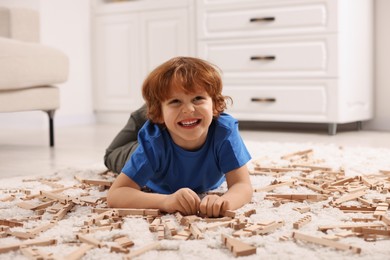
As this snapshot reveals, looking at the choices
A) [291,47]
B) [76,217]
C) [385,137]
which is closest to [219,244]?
[76,217]

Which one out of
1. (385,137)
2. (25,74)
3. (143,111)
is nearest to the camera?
(143,111)

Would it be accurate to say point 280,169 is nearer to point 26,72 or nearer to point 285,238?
point 285,238

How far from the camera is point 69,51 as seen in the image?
4.10 m

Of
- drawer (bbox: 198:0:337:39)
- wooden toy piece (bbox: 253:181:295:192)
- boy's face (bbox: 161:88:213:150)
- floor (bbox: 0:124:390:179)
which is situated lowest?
floor (bbox: 0:124:390:179)

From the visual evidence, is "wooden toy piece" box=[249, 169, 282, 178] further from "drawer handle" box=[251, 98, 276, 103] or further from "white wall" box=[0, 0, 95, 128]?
"white wall" box=[0, 0, 95, 128]

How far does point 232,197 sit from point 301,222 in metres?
0.20

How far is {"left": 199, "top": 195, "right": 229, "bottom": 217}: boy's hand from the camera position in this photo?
1.22m

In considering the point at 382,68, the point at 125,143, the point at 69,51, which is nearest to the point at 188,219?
the point at 125,143

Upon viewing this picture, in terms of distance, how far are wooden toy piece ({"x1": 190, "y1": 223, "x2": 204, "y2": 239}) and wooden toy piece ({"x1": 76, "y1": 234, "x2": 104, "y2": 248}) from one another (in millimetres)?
172

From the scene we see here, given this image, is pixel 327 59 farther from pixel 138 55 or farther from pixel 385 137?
pixel 138 55

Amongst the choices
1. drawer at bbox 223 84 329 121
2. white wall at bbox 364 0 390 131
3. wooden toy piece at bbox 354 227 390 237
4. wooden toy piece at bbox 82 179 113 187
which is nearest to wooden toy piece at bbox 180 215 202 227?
wooden toy piece at bbox 354 227 390 237

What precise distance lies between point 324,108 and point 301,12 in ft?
1.80

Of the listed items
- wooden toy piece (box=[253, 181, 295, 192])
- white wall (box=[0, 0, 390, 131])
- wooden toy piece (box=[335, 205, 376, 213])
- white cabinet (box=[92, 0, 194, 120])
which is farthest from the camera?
white cabinet (box=[92, 0, 194, 120])

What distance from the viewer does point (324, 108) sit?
10.6 ft
